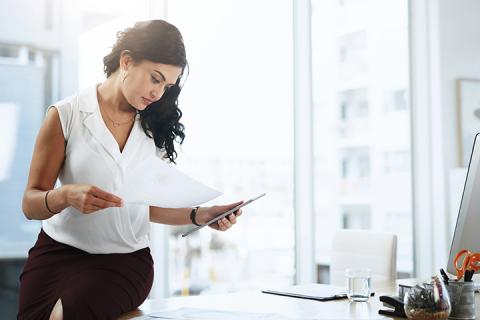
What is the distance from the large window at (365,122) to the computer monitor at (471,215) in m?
2.20

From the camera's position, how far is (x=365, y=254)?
263 cm

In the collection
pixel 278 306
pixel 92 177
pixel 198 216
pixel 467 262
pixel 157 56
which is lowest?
pixel 278 306

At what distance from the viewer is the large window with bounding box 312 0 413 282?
387 cm

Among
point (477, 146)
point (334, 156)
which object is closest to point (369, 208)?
point (334, 156)

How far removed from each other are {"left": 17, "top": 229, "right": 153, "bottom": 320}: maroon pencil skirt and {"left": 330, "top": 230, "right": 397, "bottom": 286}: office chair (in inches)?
46.7

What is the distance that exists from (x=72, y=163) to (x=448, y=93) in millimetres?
3060

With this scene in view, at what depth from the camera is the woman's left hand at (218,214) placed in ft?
5.94

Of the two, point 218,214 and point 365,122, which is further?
point 365,122

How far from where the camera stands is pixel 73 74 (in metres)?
2.86

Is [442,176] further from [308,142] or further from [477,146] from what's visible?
[477,146]

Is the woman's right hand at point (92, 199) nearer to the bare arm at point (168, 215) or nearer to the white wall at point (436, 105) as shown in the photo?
the bare arm at point (168, 215)

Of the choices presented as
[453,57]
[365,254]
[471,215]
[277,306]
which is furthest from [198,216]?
[453,57]

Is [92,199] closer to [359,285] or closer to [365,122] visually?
[359,285]

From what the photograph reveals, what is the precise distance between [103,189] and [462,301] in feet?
3.32
